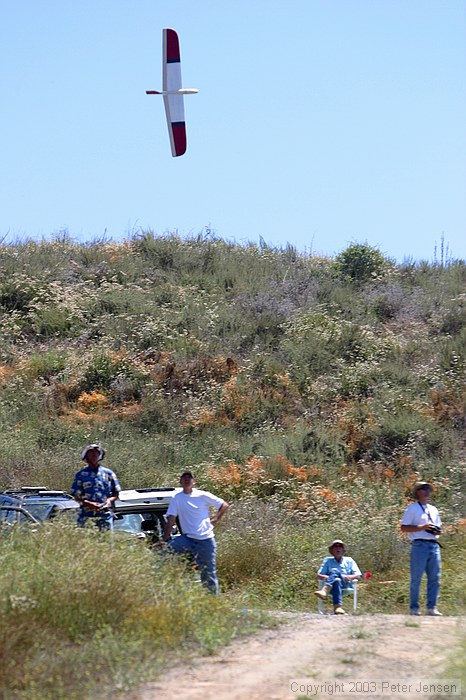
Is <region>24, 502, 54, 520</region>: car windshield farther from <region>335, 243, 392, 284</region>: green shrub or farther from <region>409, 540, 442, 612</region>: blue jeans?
<region>335, 243, 392, 284</region>: green shrub

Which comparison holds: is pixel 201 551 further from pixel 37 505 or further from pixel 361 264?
pixel 361 264

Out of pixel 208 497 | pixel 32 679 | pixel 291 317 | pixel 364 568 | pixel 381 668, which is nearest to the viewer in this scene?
pixel 32 679

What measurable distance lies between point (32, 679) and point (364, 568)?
8.51 metres

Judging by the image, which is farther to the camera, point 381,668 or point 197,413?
point 197,413

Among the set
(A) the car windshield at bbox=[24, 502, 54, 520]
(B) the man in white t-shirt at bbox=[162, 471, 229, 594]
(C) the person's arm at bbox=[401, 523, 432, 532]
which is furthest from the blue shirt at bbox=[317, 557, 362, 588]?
(A) the car windshield at bbox=[24, 502, 54, 520]

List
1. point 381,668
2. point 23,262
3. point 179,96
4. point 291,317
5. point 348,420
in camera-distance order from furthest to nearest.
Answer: point 23,262, point 291,317, point 348,420, point 179,96, point 381,668

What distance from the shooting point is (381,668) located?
684cm

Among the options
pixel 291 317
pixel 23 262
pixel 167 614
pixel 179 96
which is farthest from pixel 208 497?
pixel 23 262

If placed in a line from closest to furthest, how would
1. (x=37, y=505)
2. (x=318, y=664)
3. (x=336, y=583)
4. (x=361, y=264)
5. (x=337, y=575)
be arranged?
(x=318, y=664) < (x=336, y=583) < (x=337, y=575) < (x=37, y=505) < (x=361, y=264)

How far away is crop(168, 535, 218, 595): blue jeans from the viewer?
10273 mm

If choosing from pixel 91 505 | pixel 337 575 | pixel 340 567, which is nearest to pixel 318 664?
pixel 91 505

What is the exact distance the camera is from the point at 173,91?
54.2ft

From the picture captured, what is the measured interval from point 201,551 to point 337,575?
1988 millimetres

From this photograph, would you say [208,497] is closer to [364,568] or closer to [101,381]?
[364,568]
